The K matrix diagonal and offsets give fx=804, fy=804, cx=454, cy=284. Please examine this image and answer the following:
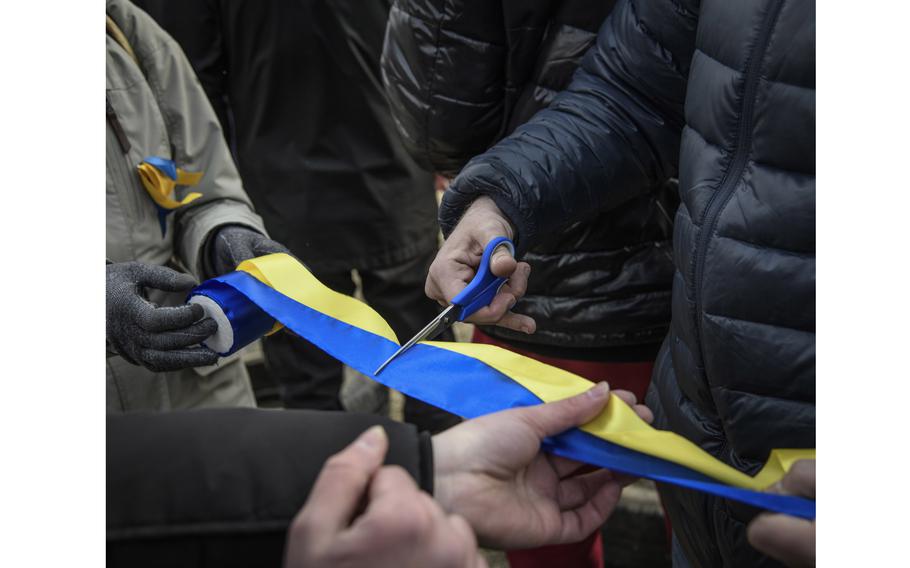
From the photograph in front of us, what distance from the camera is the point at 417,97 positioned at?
88.7 inches

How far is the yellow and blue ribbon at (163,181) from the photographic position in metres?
1.85

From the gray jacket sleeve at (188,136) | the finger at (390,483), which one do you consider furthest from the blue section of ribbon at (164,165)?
the finger at (390,483)

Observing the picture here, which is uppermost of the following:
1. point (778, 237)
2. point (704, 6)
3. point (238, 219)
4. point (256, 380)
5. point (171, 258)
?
point (704, 6)

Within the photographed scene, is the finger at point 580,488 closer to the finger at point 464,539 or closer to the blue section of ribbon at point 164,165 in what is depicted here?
the finger at point 464,539

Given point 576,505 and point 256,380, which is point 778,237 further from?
point 256,380

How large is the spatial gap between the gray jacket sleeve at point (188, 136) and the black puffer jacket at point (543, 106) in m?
0.57

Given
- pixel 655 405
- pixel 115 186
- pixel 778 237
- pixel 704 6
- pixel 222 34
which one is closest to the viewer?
pixel 778 237

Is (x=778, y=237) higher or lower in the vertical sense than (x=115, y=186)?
higher

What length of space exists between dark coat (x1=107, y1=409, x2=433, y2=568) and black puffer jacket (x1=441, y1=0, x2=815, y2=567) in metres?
0.52

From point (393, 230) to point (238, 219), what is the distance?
128 centimetres

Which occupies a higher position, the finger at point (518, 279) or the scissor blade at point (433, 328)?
the finger at point (518, 279)

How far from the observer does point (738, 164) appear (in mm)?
1192

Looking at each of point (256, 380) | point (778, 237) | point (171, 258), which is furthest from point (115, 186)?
point (256, 380)

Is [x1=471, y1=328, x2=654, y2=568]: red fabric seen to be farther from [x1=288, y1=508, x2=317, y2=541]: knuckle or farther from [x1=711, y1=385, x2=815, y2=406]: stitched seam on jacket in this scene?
[x1=288, y1=508, x2=317, y2=541]: knuckle
